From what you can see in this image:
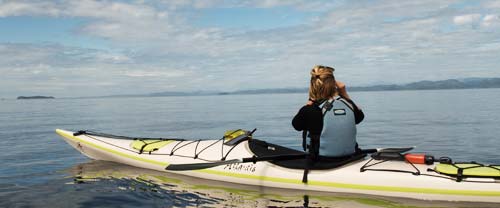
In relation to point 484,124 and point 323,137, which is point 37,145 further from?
point 484,124

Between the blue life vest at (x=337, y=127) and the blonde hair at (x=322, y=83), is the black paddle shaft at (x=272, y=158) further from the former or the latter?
the blonde hair at (x=322, y=83)

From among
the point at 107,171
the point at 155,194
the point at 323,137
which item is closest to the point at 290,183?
the point at 323,137

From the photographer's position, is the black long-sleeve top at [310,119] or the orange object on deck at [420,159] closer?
the black long-sleeve top at [310,119]

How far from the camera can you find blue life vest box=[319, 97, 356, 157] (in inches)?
270

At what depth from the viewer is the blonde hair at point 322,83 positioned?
265 inches

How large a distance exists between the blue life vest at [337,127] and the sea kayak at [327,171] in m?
0.25

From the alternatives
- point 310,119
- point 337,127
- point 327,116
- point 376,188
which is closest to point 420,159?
point 376,188

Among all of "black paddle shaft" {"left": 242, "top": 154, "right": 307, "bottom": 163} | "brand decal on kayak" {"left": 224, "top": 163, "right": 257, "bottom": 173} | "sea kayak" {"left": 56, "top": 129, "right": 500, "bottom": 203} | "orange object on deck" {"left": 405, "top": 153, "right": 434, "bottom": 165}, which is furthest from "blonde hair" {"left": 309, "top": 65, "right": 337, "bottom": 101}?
"brand decal on kayak" {"left": 224, "top": 163, "right": 257, "bottom": 173}

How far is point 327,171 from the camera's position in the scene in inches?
286

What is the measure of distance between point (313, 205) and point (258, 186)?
1.45m

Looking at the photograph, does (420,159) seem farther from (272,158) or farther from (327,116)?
(272,158)

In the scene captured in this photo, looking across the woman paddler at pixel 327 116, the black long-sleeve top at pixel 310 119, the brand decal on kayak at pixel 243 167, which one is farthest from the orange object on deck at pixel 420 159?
the brand decal on kayak at pixel 243 167

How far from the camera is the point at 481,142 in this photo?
45.5 feet

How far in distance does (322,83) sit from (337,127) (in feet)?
2.59
